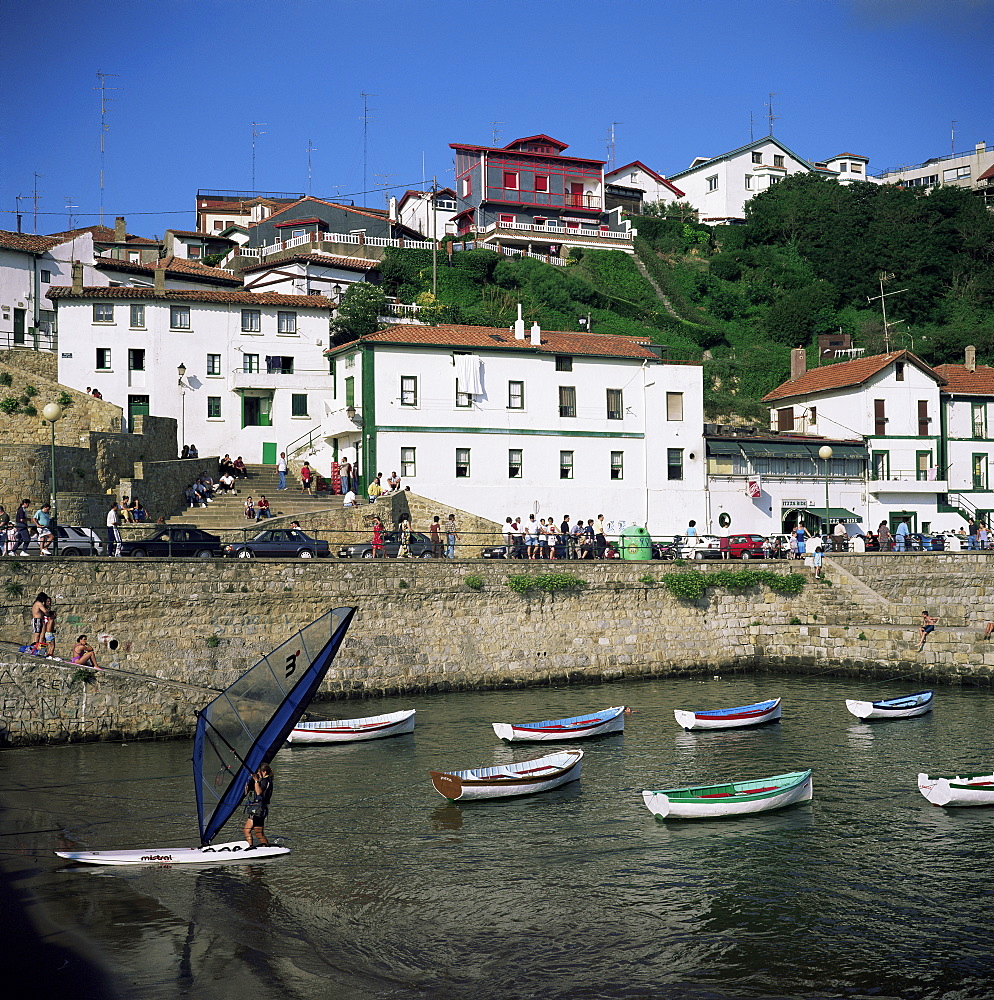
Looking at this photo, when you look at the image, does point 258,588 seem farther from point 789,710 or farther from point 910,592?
point 910,592

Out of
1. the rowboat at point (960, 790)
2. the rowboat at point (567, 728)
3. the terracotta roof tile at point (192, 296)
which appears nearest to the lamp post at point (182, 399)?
the terracotta roof tile at point (192, 296)

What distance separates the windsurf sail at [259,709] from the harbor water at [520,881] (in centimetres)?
174

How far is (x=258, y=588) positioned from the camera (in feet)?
91.9

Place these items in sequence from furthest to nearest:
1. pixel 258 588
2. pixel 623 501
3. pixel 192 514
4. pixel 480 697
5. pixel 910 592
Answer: pixel 623 501 < pixel 910 592 < pixel 192 514 < pixel 480 697 < pixel 258 588

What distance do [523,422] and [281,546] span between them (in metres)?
16.5

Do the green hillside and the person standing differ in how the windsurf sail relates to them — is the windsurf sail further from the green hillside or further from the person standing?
the green hillside

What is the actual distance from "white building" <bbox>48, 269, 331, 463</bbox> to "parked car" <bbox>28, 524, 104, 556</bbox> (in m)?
18.9

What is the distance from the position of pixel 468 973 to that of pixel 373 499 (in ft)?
88.1

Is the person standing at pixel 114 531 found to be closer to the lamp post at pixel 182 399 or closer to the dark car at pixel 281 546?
the dark car at pixel 281 546

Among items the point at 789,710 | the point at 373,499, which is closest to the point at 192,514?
the point at 373,499

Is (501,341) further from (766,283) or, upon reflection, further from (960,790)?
(766,283)

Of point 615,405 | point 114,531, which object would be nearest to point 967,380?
point 615,405

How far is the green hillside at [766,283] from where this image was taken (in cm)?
6969

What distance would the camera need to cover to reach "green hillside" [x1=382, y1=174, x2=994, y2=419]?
69.7m
